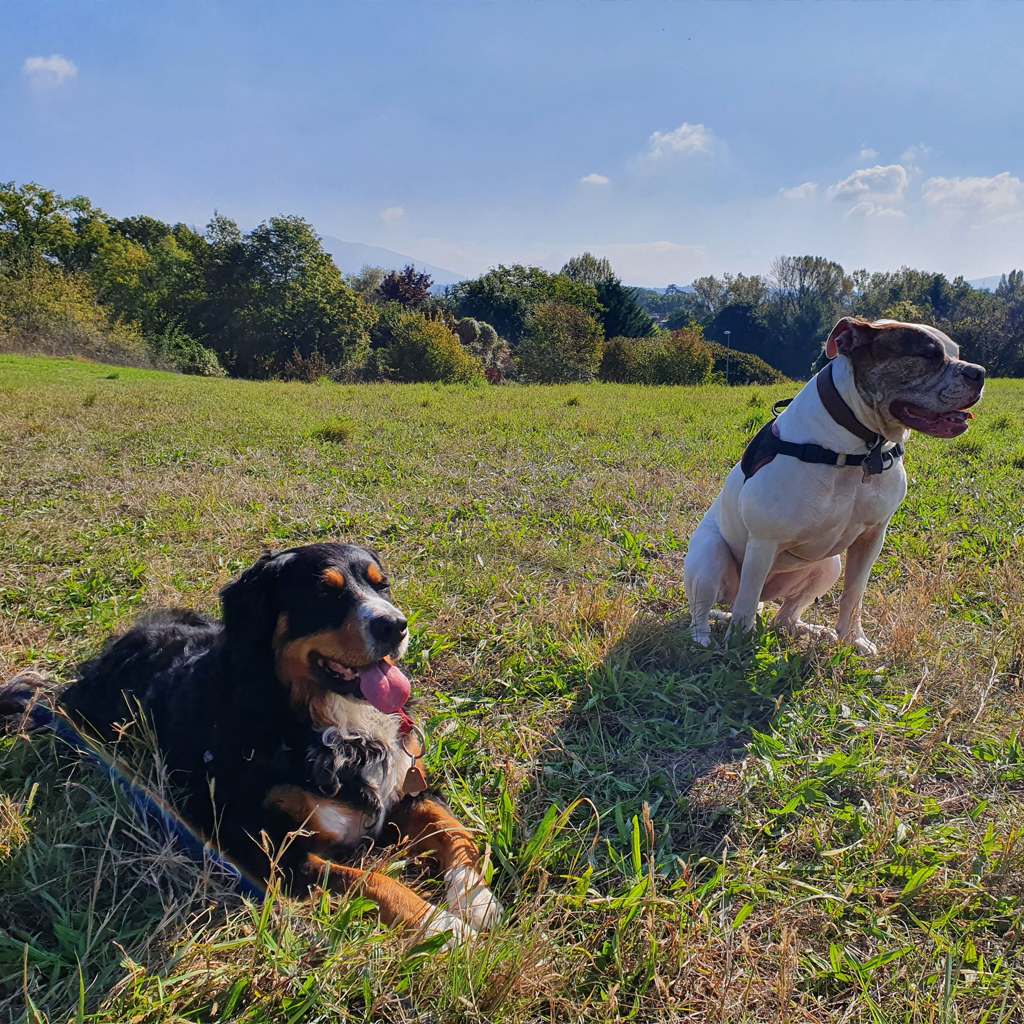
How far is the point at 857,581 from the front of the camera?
3.09 meters

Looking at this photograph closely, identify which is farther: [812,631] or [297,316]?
[297,316]

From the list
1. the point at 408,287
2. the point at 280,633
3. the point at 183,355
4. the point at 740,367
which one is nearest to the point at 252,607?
the point at 280,633

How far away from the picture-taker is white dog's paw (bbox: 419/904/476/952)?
1486 mm

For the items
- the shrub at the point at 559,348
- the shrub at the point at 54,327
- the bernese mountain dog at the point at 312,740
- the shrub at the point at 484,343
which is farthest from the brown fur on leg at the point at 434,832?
the shrub at the point at 484,343

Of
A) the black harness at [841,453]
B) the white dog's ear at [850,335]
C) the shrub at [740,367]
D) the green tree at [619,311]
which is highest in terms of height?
the green tree at [619,311]

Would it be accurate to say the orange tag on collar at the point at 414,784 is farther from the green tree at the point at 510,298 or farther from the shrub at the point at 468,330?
the green tree at the point at 510,298

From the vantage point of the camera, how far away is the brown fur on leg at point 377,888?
164 cm

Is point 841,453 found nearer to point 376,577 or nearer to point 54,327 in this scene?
point 376,577

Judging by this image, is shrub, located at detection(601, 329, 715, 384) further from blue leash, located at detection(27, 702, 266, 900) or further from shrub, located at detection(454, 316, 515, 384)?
blue leash, located at detection(27, 702, 266, 900)

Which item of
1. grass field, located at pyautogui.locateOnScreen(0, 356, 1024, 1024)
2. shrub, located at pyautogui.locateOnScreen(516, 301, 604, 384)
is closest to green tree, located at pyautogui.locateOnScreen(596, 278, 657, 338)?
shrub, located at pyautogui.locateOnScreen(516, 301, 604, 384)

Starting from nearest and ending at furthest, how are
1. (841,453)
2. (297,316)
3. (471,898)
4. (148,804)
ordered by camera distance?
(471,898), (148,804), (841,453), (297,316)

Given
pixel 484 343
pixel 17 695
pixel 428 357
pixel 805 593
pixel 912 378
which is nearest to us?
pixel 17 695

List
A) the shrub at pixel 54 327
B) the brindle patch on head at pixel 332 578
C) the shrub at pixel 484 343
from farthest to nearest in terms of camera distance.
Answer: the shrub at pixel 484 343 < the shrub at pixel 54 327 < the brindle patch on head at pixel 332 578

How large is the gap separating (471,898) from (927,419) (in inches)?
101
